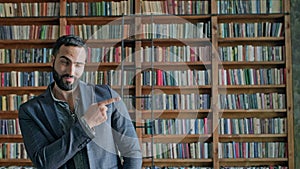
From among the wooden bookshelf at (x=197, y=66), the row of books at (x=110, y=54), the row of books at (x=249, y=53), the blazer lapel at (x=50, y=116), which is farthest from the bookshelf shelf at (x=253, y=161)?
the blazer lapel at (x=50, y=116)

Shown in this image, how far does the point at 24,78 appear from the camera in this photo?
4207 mm

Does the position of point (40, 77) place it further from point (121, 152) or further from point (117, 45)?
point (121, 152)

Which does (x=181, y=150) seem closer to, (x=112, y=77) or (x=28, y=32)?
(x=112, y=77)

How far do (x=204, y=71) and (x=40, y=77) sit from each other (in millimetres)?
1446

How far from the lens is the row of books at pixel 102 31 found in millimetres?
4168

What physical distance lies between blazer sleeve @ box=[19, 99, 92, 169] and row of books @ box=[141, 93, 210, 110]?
2690mm

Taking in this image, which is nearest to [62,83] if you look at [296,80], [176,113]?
[176,113]

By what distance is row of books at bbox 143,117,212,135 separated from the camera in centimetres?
413

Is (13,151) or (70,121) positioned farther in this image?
(13,151)

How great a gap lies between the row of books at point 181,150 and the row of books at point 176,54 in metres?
0.74

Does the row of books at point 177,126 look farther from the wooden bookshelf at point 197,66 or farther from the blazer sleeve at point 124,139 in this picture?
the blazer sleeve at point 124,139

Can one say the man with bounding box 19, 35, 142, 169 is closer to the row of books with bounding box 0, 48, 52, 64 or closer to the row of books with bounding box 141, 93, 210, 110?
the row of books with bounding box 141, 93, 210, 110

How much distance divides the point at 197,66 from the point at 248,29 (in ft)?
1.80

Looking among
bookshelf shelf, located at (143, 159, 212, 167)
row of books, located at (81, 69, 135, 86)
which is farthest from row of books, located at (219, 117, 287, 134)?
row of books, located at (81, 69, 135, 86)
